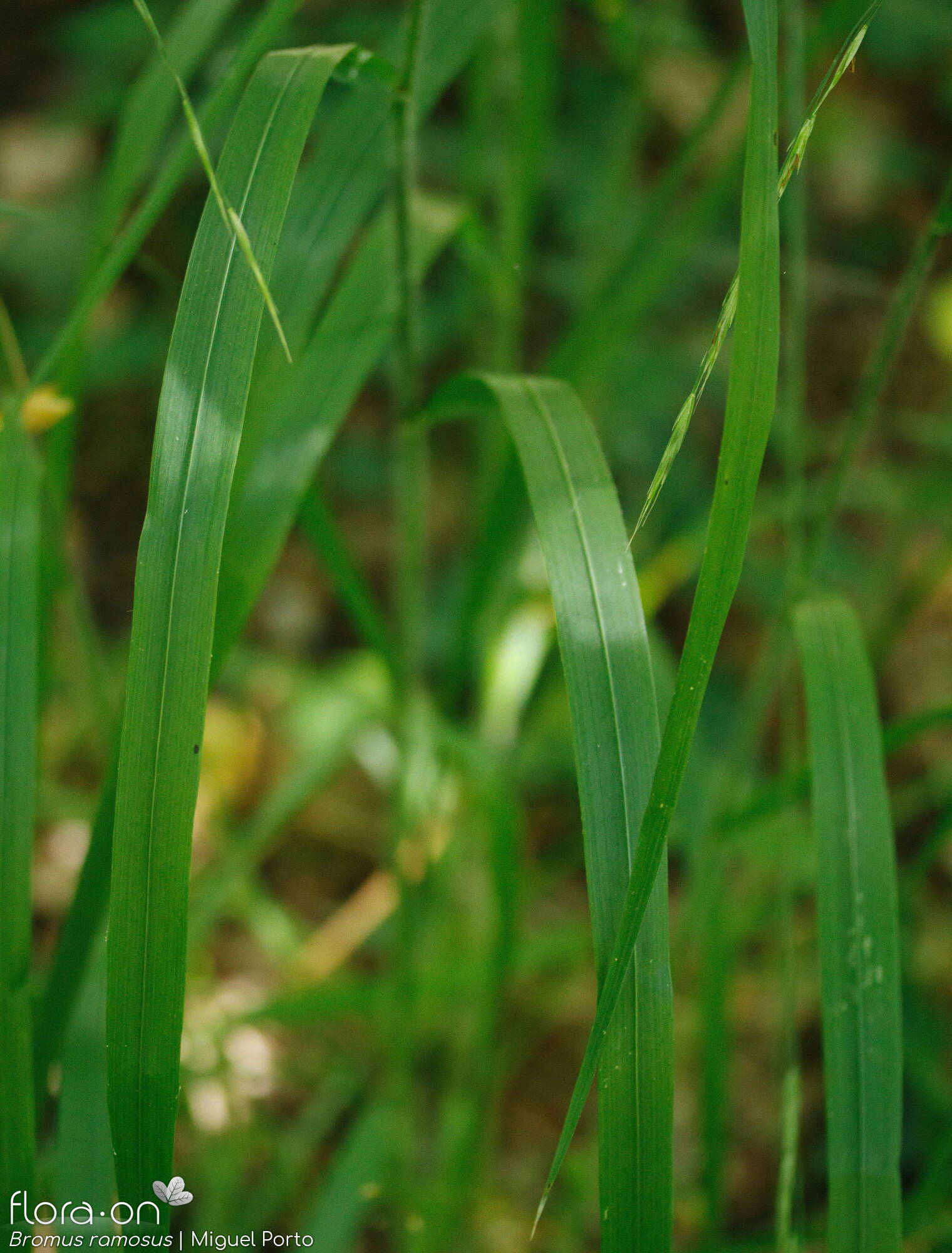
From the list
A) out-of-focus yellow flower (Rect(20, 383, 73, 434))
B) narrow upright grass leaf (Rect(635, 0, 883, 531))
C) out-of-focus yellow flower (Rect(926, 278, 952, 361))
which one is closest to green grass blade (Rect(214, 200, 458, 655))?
out-of-focus yellow flower (Rect(20, 383, 73, 434))

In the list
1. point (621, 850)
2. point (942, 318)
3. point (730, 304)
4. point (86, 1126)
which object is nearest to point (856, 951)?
point (621, 850)

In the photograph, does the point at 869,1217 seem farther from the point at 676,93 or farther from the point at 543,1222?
the point at 676,93

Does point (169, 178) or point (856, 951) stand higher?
point (169, 178)

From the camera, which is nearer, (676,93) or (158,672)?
(158,672)

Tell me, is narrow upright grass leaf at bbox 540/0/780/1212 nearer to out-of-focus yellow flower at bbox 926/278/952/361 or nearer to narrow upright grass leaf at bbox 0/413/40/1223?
narrow upright grass leaf at bbox 0/413/40/1223

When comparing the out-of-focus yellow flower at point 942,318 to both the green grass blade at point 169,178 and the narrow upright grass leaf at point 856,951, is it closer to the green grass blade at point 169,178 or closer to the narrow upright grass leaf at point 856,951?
the narrow upright grass leaf at point 856,951

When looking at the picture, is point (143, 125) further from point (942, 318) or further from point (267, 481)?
point (942, 318)

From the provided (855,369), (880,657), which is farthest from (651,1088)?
(855,369)
